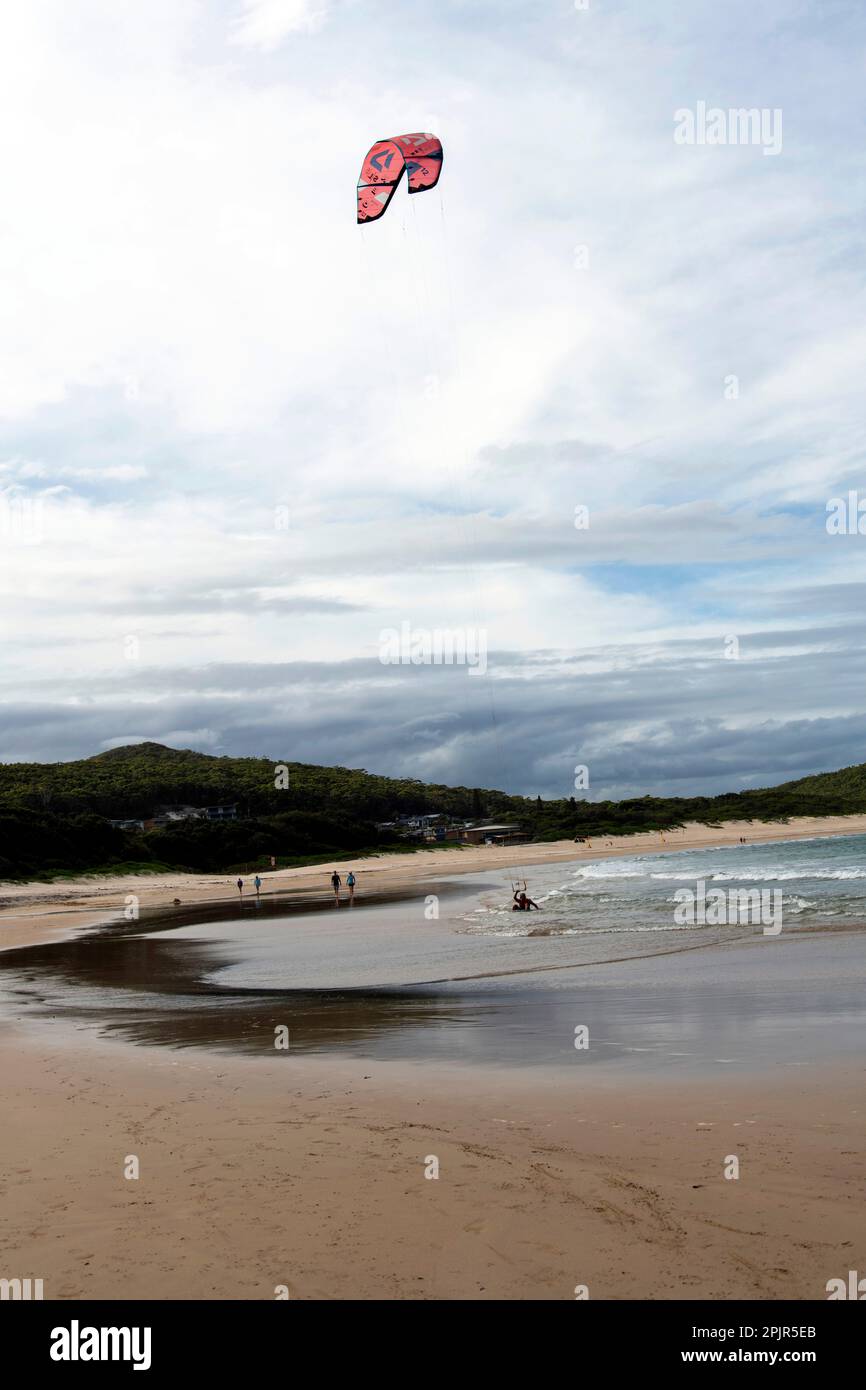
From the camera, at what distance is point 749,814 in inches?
4619

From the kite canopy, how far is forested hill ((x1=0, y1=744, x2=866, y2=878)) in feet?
149

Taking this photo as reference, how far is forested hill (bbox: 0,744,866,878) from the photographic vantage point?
6919 centimetres

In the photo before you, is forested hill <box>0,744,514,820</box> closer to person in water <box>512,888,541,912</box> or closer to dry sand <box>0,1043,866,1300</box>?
person in water <box>512,888,541,912</box>

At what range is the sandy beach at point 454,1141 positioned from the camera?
5.49 meters

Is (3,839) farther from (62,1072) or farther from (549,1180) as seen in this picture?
(549,1180)

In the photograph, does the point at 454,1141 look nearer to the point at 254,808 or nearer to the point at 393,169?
the point at 393,169

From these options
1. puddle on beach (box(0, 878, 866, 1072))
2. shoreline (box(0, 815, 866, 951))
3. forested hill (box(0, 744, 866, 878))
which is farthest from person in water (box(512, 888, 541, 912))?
forested hill (box(0, 744, 866, 878))

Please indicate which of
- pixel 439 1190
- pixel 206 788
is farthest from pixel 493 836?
pixel 439 1190

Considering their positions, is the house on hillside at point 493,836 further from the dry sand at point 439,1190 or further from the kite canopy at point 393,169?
the dry sand at point 439,1190
